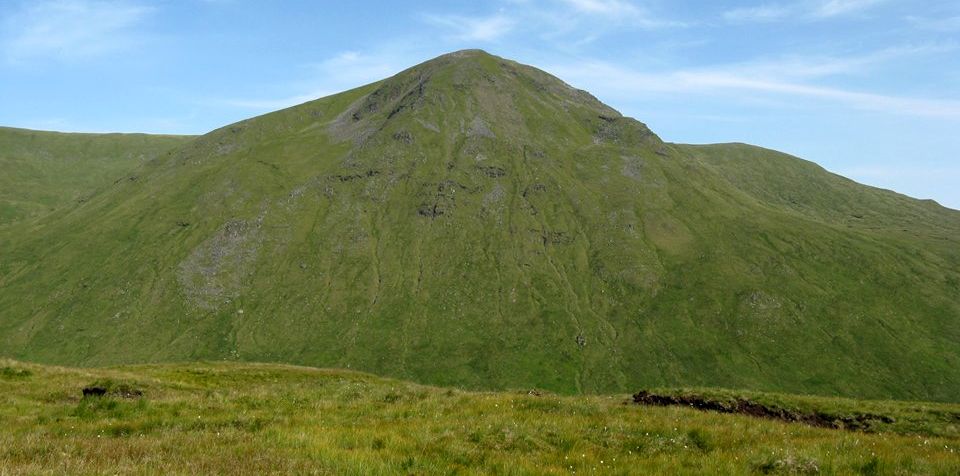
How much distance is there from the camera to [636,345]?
15588 cm

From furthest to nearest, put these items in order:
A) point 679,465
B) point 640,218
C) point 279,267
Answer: point 640,218
point 279,267
point 679,465

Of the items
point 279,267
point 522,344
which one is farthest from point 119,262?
point 522,344

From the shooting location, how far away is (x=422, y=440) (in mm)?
14109

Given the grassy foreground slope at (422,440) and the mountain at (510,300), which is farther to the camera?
the mountain at (510,300)

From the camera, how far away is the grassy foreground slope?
444 inches

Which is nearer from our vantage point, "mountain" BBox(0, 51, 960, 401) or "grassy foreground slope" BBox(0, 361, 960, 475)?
"grassy foreground slope" BBox(0, 361, 960, 475)

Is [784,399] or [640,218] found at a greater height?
[640,218]

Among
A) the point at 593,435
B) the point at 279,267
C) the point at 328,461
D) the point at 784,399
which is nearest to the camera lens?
the point at 328,461

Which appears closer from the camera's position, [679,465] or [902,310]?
[679,465]

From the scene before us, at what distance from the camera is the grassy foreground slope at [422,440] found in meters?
11.3

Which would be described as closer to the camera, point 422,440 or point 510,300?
point 422,440

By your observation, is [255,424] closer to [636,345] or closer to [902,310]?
[636,345]

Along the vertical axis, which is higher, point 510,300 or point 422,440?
point 422,440

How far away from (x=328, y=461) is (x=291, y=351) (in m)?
154
